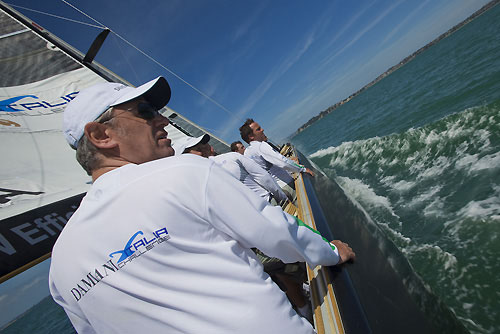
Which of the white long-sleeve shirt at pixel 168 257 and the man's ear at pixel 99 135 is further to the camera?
the man's ear at pixel 99 135

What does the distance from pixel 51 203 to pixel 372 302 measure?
254cm

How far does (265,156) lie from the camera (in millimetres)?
4285

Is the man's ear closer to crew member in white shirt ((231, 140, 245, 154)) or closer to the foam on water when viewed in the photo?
the foam on water

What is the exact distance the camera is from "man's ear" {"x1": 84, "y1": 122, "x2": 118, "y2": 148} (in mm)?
922

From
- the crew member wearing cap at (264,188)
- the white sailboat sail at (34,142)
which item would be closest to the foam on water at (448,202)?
the crew member wearing cap at (264,188)

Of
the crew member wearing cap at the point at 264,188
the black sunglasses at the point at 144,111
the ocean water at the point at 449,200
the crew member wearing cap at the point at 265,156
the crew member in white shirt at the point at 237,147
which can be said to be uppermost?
the ocean water at the point at 449,200

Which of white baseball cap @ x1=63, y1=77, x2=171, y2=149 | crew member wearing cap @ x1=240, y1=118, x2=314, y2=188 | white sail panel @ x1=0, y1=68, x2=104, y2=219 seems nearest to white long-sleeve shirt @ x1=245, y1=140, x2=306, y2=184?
crew member wearing cap @ x1=240, y1=118, x2=314, y2=188

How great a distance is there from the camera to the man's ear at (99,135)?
36.3 inches

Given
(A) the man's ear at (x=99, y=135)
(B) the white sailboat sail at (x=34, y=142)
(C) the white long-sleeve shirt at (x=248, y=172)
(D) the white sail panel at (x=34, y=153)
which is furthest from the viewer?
(C) the white long-sleeve shirt at (x=248, y=172)

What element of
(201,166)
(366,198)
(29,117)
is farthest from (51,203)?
(366,198)

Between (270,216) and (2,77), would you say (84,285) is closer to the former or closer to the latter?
(270,216)

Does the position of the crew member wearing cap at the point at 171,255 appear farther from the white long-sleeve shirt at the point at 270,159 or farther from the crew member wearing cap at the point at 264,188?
the white long-sleeve shirt at the point at 270,159

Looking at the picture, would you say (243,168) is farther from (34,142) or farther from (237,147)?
(237,147)

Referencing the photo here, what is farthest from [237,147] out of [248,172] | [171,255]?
[171,255]
